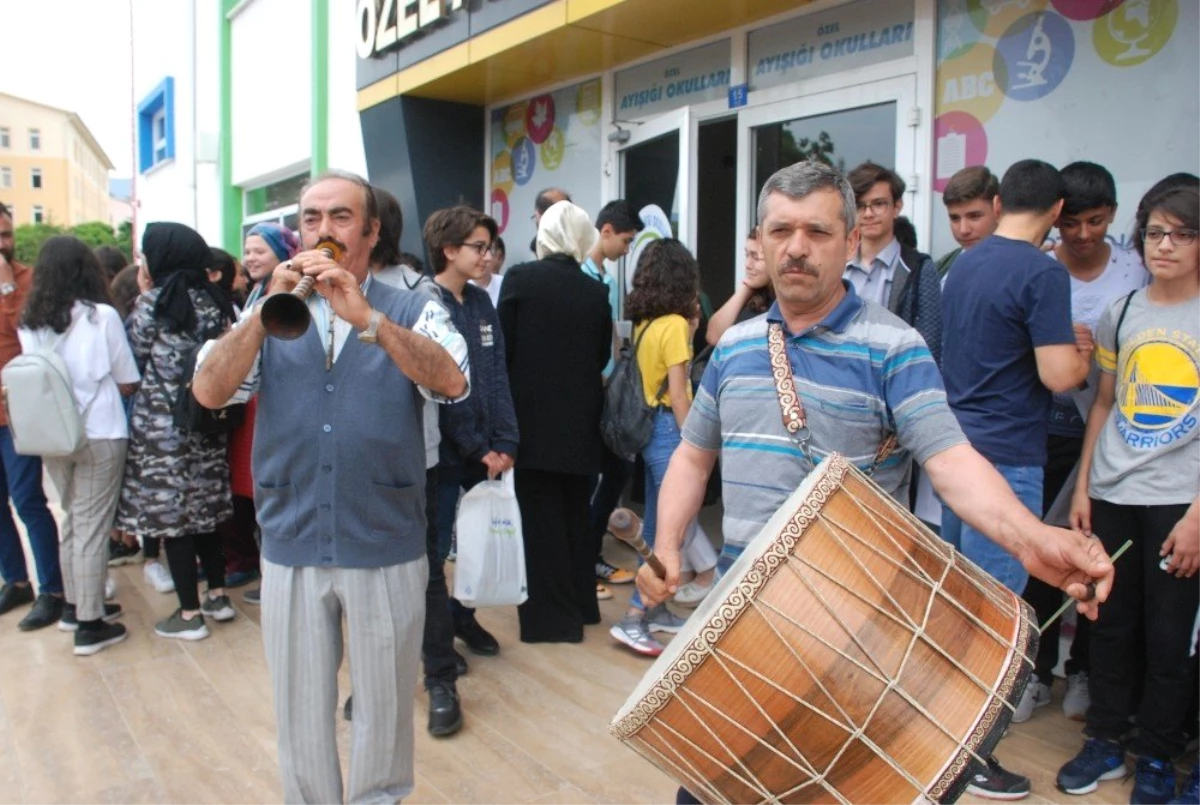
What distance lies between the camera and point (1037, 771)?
3322 millimetres

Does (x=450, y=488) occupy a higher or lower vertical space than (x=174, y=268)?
lower

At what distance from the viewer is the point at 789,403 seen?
79.2 inches

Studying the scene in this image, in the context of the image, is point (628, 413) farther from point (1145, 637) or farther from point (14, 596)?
point (14, 596)

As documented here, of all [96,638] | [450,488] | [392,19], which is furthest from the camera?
[392,19]

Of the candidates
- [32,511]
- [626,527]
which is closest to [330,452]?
[626,527]

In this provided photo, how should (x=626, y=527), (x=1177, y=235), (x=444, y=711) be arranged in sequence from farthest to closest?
(x=444, y=711) < (x=1177, y=235) < (x=626, y=527)

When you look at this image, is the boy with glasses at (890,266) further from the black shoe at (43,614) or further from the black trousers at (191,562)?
the black shoe at (43,614)

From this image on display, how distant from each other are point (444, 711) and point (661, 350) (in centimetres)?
188

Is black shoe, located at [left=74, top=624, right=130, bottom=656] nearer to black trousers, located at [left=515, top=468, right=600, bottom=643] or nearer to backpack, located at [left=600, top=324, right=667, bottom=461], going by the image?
black trousers, located at [left=515, top=468, right=600, bottom=643]

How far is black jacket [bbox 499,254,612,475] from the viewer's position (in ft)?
14.4

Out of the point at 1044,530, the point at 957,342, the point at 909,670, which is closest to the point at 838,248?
the point at 1044,530

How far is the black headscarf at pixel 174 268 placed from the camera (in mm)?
4457

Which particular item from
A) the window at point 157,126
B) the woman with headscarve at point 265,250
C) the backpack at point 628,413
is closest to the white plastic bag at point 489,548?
the backpack at point 628,413

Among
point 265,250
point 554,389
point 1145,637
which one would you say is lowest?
point 1145,637
